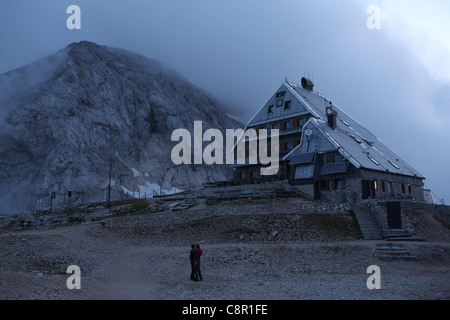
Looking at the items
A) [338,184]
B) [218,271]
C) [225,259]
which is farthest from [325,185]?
[218,271]

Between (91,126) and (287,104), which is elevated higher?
(91,126)

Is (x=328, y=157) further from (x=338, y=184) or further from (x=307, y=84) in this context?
(x=307, y=84)

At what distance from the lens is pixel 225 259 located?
26125mm

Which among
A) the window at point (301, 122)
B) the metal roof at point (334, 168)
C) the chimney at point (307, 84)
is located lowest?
the metal roof at point (334, 168)

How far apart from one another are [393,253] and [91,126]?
93.6 metres

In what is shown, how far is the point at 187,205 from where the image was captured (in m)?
45.2

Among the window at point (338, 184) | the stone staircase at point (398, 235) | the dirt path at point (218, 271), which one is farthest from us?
the window at point (338, 184)

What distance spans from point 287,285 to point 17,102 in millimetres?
103107

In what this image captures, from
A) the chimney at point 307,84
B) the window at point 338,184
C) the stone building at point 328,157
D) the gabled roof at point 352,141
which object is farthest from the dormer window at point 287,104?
the window at point 338,184

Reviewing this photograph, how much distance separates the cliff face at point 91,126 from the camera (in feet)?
297

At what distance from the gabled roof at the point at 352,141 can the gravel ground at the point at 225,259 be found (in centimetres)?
1230

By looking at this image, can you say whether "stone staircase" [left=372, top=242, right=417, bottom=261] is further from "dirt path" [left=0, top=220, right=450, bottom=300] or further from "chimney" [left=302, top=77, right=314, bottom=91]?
"chimney" [left=302, top=77, right=314, bottom=91]

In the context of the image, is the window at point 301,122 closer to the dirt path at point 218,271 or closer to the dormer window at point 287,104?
the dormer window at point 287,104
